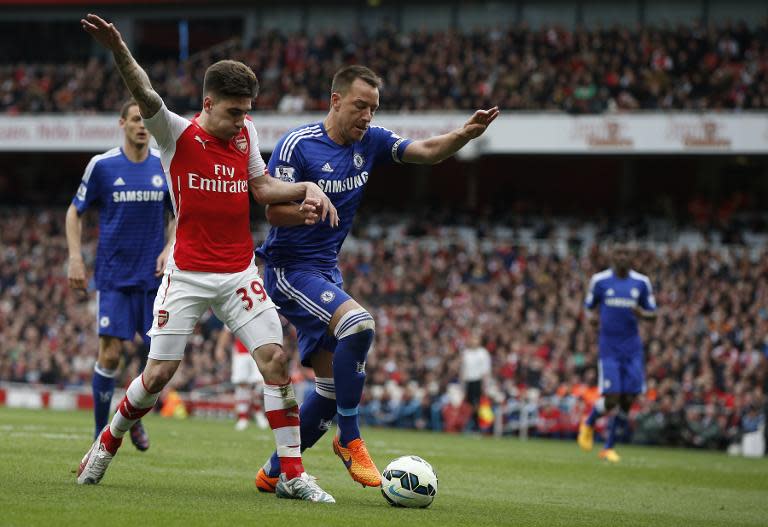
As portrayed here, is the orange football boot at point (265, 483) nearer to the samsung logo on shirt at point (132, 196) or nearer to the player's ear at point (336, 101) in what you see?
the player's ear at point (336, 101)

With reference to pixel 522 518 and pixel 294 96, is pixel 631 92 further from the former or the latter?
pixel 522 518

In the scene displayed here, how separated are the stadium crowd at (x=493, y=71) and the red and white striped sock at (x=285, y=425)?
2452cm

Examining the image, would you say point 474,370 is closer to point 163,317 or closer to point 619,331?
point 619,331

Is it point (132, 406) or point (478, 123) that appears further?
point (478, 123)

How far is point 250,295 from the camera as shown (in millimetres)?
7145

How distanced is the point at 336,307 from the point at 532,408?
1685 cm

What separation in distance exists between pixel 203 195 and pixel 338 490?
2367mm

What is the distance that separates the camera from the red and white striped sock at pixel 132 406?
23.7ft

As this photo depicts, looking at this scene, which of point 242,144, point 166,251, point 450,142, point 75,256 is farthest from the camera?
point 166,251

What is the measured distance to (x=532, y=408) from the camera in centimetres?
2383

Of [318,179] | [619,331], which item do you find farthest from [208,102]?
[619,331]

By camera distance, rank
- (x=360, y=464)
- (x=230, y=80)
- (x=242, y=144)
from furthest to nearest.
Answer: (x=360, y=464) < (x=242, y=144) < (x=230, y=80)

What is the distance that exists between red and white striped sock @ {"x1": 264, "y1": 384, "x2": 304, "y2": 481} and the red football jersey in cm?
78

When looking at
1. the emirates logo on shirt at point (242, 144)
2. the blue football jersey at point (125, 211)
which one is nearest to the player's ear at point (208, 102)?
the emirates logo on shirt at point (242, 144)
